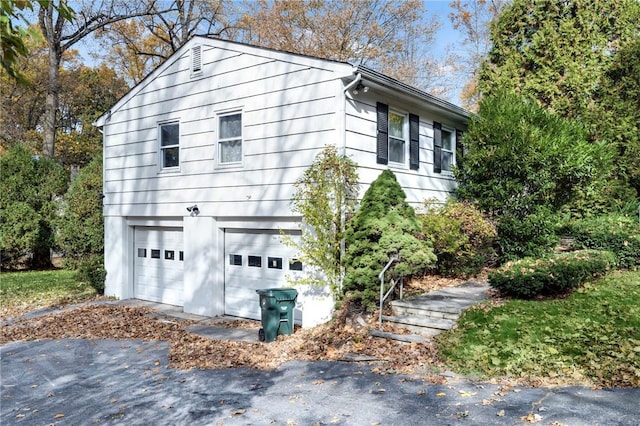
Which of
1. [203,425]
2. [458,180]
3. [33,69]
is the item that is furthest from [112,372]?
[33,69]

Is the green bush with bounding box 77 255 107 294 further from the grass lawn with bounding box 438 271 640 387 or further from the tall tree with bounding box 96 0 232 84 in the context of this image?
the tall tree with bounding box 96 0 232 84

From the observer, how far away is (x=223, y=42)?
424 inches

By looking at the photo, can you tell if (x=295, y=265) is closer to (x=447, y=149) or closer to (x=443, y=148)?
(x=443, y=148)

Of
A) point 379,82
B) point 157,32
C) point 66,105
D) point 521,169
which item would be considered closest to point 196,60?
point 379,82

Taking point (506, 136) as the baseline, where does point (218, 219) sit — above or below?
below

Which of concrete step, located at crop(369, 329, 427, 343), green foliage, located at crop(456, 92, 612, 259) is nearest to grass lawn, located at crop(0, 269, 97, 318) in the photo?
concrete step, located at crop(369, 329, 427, 343)

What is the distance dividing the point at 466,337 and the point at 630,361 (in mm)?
2074

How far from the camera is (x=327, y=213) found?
28.9ft

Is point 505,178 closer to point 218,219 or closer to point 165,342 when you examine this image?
point 218,219

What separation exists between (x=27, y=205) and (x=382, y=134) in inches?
612

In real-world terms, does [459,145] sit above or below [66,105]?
below

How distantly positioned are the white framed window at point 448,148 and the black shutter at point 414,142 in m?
1.52

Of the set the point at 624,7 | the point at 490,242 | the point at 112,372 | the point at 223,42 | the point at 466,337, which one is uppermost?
the point at 624,7

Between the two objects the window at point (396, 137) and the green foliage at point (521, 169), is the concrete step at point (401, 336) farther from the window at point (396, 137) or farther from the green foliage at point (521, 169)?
the green foliage at point (521, 169)
